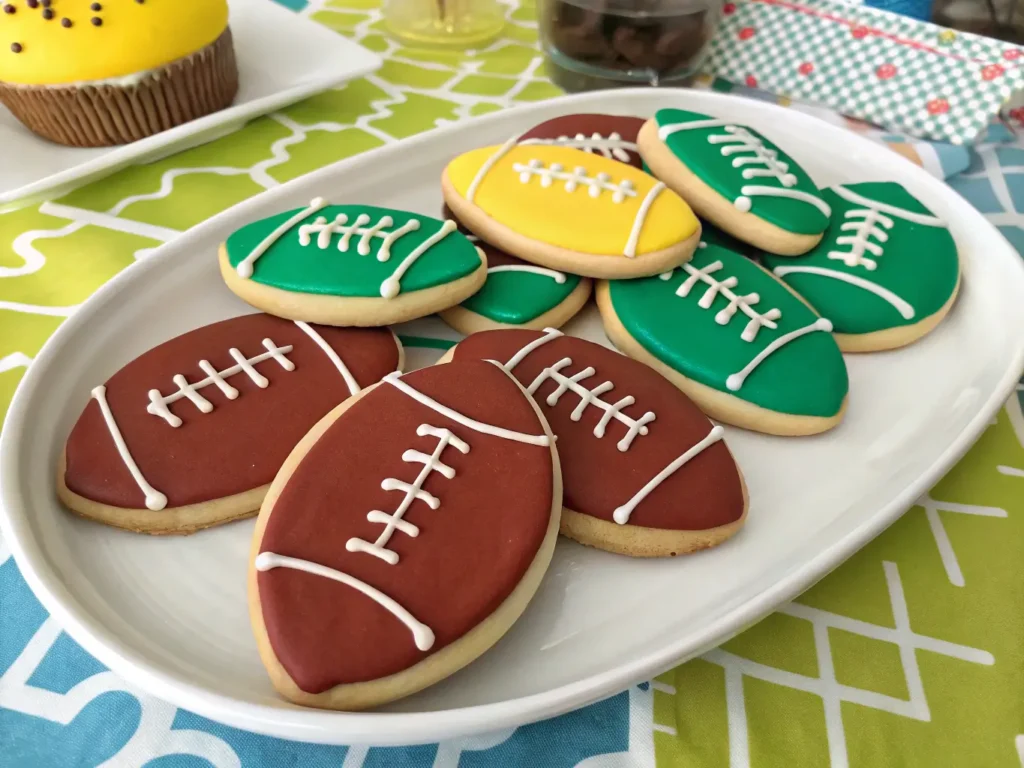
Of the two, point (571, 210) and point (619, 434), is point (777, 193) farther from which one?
point (619, 434)

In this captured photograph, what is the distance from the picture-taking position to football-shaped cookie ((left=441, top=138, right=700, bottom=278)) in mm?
847

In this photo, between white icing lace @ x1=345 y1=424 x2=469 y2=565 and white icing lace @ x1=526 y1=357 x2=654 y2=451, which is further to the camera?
white icing lace @ x1=526 y1=357 x2=654 y2=451

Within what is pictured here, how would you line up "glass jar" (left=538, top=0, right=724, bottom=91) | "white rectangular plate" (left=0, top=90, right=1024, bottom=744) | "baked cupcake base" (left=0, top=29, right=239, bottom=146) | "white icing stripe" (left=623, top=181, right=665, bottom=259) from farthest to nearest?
"glass jar" (left=538, top=0, right=724, bottom=91)
"baked cupcake base" (left=0, top=29, right=239, bottom=146)
"white icing stripe" (left=623, top=181, right=665, bottom=259)
"white rectangular plate" (left=0, top=90, right=1024, bottom=744)

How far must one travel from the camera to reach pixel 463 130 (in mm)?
1069

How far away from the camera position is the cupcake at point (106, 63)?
1034mm

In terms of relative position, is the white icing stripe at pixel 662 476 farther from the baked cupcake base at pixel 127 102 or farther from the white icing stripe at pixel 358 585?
the baked cupcake base at pixel 127 102

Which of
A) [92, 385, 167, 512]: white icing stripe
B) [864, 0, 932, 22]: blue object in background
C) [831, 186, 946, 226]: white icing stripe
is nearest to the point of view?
[92, 385, 167, 512]: white icing stripe

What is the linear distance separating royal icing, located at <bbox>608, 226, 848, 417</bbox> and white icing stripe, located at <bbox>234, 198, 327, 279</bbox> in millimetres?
358

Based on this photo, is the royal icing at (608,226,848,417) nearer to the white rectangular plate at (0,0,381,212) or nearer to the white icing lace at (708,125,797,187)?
the white icing lace at (708,125,797,187)

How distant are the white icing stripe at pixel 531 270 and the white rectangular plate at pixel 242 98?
551 mm

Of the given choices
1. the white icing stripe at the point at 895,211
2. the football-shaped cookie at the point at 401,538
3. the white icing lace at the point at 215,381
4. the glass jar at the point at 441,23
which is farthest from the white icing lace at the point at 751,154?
the glass jar at the point at 441,23

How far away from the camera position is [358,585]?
0.55 meters

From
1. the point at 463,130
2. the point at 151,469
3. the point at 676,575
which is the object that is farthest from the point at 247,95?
the point at 676,575

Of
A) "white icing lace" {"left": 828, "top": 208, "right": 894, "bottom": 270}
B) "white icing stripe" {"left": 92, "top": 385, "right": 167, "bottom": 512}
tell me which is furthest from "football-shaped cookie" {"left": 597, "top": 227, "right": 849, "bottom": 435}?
"white icing stripe" {"left": 92, "top": 385, "right": 167, "bottom": 512}
